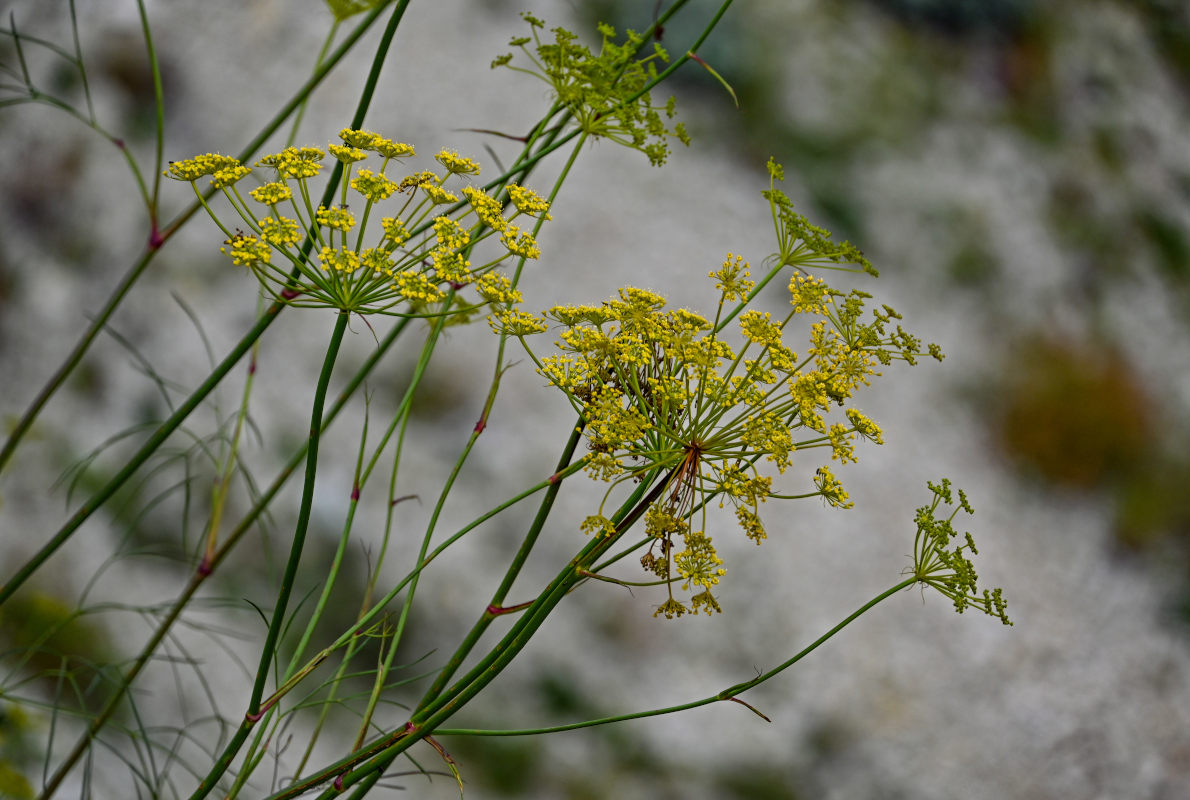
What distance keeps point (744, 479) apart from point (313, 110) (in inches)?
196

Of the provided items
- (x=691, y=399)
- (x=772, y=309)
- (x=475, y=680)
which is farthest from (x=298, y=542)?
(x=772, y=309)

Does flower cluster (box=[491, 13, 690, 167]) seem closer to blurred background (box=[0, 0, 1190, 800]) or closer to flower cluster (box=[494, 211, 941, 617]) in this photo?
flower cluster (box=[494, 211, 941, 617])

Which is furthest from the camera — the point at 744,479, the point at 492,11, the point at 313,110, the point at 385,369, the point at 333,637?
the point at 492,11

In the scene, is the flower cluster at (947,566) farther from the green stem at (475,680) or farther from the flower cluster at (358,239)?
the flower cluster at (358,239)

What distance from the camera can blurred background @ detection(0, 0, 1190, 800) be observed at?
3.96m

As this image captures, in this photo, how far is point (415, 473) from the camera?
4234 millimetres

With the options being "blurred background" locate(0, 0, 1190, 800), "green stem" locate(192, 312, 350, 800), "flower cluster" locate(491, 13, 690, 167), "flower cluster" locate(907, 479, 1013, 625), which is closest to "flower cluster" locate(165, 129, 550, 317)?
"green stem" locate(192, 312, 350, 800)

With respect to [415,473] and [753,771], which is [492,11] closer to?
[415,473]

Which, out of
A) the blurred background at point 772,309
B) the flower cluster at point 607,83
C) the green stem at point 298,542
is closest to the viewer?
the green stem at point 298,542

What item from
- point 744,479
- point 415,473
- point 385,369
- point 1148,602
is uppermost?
point 1148,602

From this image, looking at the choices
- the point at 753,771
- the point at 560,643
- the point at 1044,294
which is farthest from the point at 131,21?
the point at 1044,294

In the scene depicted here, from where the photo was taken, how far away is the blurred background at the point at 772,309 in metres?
3.96

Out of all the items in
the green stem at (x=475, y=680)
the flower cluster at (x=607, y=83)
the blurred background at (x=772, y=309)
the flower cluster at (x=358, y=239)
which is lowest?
the green stem at (x=475, y=680)

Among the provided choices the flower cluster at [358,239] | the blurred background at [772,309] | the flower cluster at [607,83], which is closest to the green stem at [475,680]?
the flower cluster at [358,239]
